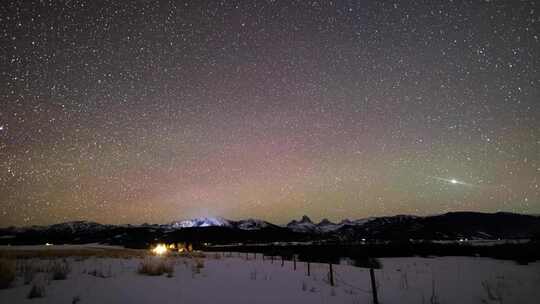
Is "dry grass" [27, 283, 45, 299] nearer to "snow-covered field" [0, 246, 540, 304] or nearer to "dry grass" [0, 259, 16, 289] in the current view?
"snow-covered field" [0, 246, 540, 304]

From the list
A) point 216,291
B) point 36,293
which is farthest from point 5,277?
point 216,291

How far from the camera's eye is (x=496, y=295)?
14547mm

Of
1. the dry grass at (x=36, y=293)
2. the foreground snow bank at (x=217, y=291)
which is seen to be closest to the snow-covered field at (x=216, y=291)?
the foreground snow bank at (x=217, y=291)

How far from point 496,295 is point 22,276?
17634 millimetres

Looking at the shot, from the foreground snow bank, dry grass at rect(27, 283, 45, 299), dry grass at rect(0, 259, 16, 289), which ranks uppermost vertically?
dry grass at rect(0, 259, 16, 289)

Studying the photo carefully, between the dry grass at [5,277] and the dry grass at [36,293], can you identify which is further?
the dry grass at [5,277]

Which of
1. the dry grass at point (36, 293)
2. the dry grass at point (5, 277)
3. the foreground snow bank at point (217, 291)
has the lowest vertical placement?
the foreground snow bank at point (217, 291)

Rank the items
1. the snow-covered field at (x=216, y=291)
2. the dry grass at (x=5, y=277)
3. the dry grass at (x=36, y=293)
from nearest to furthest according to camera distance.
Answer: the dry grass at (x=36, y=293), the snow-covered field at (x=216, y=291), the dry grass at (x=5, y=277)

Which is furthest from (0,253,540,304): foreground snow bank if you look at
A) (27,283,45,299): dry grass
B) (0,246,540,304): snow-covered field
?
(27,283,45,299): dry grass

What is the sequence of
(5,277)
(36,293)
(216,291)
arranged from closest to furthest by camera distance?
(36,293) < (5,277) < (216,291)

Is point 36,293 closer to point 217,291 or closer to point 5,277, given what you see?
point 5,277

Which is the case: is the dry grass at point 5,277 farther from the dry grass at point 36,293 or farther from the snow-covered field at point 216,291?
the dry grass at point 36,293

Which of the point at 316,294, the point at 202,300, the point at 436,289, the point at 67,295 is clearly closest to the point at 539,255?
the point at 436,289

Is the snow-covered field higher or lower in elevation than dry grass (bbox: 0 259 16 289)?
lower
